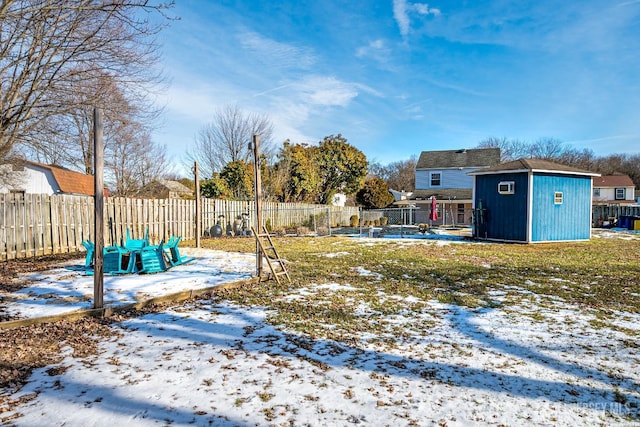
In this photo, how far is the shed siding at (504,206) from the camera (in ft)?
47.0

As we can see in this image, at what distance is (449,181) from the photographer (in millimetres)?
29641

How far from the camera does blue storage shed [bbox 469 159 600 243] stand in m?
14.2

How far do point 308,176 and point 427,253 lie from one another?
16243 mm

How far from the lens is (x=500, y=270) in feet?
27.6

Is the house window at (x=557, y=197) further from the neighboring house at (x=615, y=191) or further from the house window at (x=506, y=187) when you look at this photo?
the neighboring house at (x=615, y=191)

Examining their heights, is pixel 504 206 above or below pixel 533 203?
below

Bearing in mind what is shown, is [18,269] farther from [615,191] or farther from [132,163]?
[615,191]

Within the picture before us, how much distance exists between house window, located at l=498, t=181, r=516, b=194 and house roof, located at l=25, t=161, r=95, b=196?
21485 millimetres

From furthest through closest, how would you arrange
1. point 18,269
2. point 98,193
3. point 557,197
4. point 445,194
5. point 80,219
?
point 445,194
point 557,197
point 80,219
point 18,269
point 98,193

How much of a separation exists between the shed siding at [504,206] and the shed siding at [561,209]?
41 cm

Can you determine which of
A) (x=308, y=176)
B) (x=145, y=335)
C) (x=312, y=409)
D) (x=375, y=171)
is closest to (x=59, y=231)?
(x=145, y=335)

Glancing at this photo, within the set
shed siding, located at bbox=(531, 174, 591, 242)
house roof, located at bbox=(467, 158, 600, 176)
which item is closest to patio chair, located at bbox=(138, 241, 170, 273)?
house roof, located at bbox=(467, 158, 600, 176)

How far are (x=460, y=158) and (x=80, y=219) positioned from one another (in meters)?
27.0

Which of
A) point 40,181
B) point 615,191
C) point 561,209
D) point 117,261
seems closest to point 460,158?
point 561,209
